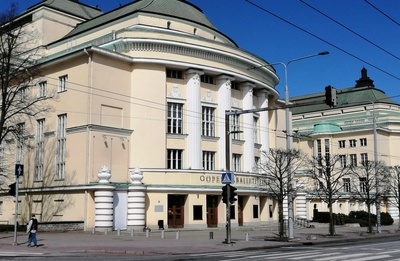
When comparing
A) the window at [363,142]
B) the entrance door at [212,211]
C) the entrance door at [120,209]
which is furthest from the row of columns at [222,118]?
the window at [363,142]

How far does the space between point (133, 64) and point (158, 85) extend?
2.94 m

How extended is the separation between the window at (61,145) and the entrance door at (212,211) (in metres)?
13.3

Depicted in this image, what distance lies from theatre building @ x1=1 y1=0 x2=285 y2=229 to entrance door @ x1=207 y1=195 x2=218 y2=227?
0.30 ft

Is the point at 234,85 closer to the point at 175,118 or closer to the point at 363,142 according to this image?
the point at 175,118

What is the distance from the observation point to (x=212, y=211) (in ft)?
151

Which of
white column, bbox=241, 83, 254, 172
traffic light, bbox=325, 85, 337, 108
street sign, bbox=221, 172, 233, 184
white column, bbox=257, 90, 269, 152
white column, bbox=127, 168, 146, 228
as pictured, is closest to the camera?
traffic light, bbox=325, 85, 337, 108

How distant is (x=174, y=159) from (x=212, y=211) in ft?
19.6

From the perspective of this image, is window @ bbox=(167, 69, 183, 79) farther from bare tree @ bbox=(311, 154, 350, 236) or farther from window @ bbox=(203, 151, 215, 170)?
bare tree @ bbox=(311, 154, 350, 236)

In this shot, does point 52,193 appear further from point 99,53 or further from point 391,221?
point 391,221

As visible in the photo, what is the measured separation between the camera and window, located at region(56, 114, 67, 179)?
42.7m

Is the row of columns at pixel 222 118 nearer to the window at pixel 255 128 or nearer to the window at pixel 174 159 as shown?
the window at pixel 255 128

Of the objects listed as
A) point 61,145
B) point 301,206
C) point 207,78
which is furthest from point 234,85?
point 61,145

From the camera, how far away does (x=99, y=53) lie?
137ft

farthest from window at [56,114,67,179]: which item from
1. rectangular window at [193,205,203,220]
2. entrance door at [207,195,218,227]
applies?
entrance door at [207,195,218,227]
